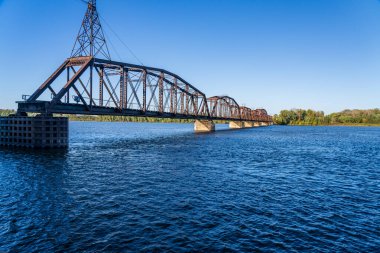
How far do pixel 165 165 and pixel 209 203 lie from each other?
16.2 meters

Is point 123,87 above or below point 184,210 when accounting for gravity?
above

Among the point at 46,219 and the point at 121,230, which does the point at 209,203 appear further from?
the point at 46,219

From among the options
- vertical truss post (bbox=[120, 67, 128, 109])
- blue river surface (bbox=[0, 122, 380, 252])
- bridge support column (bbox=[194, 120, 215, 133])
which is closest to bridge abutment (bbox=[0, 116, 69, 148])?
blue river surface (bbox=[0, 122, 380, 252])

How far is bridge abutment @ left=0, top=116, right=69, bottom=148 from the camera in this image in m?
47.8

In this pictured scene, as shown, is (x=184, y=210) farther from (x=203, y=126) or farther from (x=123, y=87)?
(x=203, y=126)

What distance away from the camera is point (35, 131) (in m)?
48.1

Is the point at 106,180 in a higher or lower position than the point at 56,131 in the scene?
lower

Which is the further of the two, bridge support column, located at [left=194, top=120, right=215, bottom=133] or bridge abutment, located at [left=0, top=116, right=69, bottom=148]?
bridge support column, located at [left=194, top=120, right=215, bottom=133]

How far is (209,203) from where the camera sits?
777 inches

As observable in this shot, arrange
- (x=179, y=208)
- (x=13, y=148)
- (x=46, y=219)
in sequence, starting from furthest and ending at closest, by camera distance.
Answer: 1. (x=13, y=148)
2. (x=179, y=208)
3. (x=46, y=219)

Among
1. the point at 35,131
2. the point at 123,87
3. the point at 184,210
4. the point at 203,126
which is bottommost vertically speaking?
the point at 184,210

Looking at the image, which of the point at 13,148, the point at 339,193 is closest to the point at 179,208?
the point at 339,193

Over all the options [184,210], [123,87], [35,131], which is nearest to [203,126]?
[123,87]

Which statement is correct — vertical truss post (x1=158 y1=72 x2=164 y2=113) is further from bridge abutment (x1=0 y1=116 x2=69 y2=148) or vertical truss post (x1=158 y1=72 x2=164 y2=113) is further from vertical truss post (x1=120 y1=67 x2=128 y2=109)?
bridge abutment (x1=0 y1=116 x2=69 y2=148)
